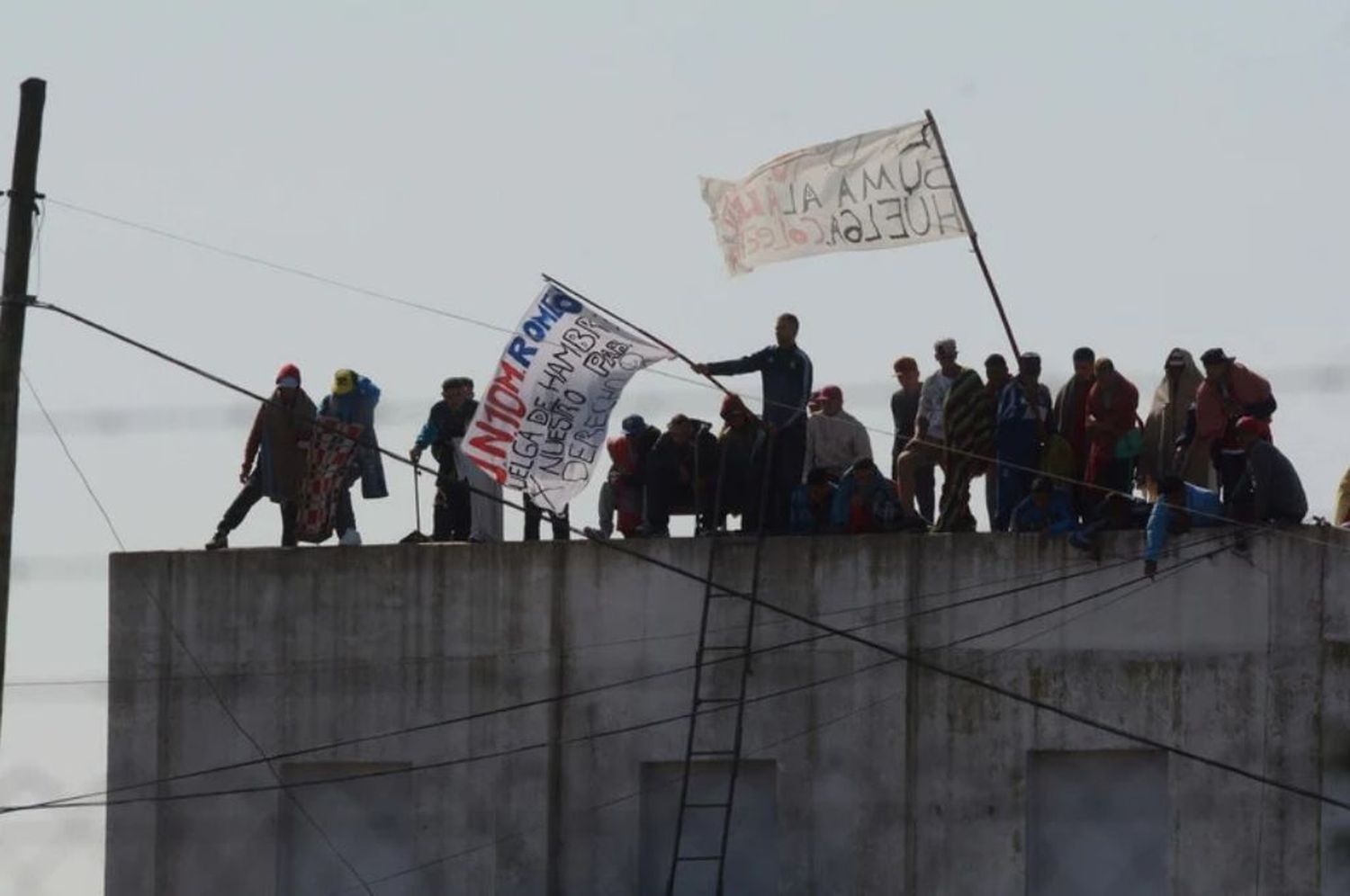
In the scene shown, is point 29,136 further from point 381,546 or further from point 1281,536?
point 1281,536

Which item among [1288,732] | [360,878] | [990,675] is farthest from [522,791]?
[1288,732]

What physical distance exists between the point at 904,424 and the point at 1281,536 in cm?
299

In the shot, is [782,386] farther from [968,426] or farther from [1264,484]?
[1264,484]

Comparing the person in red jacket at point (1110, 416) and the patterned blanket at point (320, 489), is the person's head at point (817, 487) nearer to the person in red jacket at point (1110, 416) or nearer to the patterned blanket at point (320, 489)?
the person in red jacket at point (1110, 416)

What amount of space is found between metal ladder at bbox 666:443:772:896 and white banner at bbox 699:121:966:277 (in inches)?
73.0

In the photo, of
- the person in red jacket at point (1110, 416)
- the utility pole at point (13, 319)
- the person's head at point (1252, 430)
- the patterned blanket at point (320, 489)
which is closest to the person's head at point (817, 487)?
the person in red jacket at point (1110, 416)

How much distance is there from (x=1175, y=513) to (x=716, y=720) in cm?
381

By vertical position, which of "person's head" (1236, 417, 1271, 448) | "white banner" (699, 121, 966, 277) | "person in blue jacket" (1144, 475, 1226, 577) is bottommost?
"person in blue jacket" (1144, 475, 1226, 577)

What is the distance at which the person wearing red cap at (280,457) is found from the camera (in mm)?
30188

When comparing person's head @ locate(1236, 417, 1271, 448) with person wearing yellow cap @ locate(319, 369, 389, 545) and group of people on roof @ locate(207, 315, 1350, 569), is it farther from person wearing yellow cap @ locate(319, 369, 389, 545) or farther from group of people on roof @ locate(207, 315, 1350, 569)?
person wearing yellow cap @ locate(319, 369, 389, 545)

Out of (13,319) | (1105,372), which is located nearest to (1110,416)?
(1105,372)

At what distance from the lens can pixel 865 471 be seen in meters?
28.3

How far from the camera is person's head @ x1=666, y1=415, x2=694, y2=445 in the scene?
94.8ft

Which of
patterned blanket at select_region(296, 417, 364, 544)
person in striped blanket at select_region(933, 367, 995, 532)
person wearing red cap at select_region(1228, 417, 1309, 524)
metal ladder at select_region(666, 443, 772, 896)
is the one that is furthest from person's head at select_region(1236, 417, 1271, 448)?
patterned blanket at select_region(296, 417, 364, 544)
